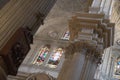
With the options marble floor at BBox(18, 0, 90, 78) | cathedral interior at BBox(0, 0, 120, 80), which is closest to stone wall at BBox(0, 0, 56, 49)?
cathedral interior at BBox(0, 0, 120, 80)

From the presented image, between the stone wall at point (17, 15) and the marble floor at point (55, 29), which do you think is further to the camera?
the marble floor at point (55, 29)

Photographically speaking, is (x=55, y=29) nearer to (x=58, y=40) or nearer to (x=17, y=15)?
(x=58, y=40)

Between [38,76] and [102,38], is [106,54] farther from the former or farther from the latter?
[102,38]

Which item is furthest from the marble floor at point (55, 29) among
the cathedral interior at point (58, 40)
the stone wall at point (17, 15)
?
the stone wall at point (17, 15)

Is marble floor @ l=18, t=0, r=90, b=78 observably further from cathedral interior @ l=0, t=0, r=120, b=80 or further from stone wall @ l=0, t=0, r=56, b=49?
stone wall @ l=0, t=0, r=56, b=49

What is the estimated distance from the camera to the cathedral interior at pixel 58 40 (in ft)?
16.2

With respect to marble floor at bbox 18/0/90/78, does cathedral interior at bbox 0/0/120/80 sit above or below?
below

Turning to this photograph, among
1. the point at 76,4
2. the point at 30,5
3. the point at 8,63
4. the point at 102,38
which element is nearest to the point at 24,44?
the point at 8,63

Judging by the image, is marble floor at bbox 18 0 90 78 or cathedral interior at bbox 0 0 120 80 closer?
cathedral interior at bbox 0 0 120 80

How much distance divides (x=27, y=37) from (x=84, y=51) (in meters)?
3.97

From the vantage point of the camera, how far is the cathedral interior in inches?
194

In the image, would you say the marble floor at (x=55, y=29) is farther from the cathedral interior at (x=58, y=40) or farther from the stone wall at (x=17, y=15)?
the stone wall at (x=17, y=15)

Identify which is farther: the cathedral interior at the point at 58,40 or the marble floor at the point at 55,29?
the marble floor at the point at 55,29

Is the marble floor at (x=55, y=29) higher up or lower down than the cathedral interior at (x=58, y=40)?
higher up
